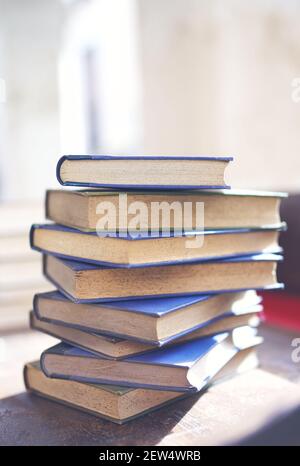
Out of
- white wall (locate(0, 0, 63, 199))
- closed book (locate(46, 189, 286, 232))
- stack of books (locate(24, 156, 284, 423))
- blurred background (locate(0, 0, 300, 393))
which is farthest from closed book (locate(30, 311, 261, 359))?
white wall (locate(0, 0, 63, 199))

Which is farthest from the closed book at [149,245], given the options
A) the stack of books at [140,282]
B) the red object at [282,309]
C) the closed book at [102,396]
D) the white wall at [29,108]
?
the white wall at [29,108]

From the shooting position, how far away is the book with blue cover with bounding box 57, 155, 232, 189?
57 cm

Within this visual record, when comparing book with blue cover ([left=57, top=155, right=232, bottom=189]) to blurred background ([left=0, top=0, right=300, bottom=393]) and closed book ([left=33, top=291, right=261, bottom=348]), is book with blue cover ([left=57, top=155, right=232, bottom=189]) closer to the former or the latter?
closed book ([left=33, top=291, right=261, bottom=348])

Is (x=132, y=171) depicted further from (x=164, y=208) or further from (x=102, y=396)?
(x=102, y=396)

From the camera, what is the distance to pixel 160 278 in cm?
60

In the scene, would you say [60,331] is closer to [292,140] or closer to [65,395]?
[65,395]

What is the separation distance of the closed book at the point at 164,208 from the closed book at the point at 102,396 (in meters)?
0.17

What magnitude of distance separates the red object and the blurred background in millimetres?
98

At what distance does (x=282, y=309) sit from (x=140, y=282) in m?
0.49

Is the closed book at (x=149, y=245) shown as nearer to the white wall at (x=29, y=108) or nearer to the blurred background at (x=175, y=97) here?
the blurred background at (x=175, y=97)

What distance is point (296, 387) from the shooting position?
633mm

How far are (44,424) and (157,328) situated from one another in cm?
15

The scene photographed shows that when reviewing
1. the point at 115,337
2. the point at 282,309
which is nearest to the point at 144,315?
the point at 115,337
